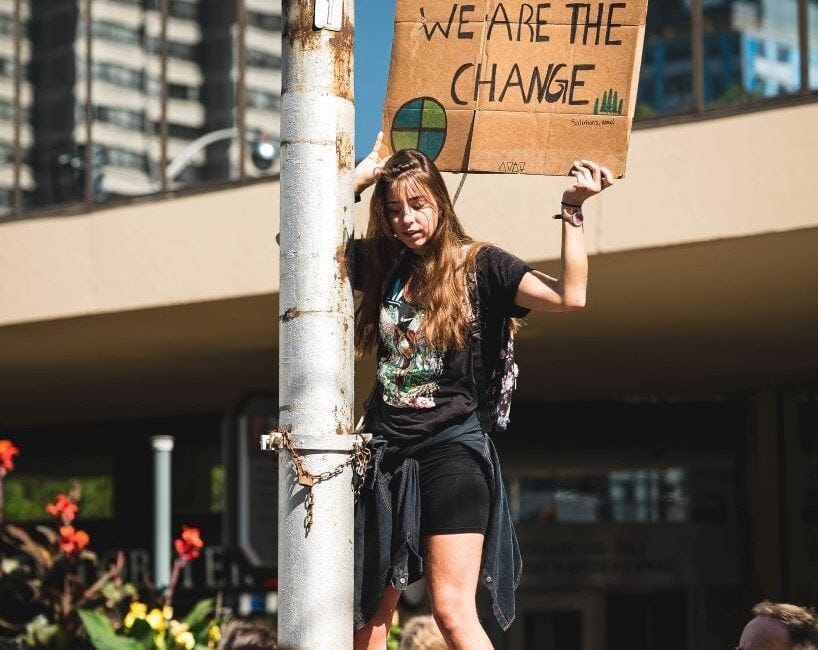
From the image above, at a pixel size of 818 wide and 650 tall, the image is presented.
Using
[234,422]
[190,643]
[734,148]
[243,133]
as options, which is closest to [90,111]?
[243,133]

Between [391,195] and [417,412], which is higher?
[391,195]

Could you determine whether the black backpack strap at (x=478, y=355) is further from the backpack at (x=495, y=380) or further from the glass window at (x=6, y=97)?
the glass window at (x=6, y=97)

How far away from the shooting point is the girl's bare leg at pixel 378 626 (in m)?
3.76

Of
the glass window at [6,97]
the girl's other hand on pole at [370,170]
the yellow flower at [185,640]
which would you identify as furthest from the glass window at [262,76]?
the girl's other hand on pole at [370,170]

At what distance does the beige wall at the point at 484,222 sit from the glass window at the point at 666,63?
26 cm

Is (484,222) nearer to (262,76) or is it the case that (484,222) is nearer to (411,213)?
(262,76)

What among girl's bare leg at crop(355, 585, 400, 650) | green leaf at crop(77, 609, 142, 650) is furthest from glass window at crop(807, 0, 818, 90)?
girl's bare leg at crop(355, 585, 400, 650)

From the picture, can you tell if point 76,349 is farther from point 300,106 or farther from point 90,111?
point 300,106

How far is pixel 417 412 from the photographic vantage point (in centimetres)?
376

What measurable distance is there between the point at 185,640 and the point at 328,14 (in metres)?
4.24

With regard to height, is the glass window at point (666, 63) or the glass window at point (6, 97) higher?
the glass window at point (6, 97)

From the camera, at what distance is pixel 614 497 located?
19.2 m

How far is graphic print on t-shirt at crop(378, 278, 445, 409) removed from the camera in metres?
3.75

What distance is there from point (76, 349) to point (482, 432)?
11.1 meters
